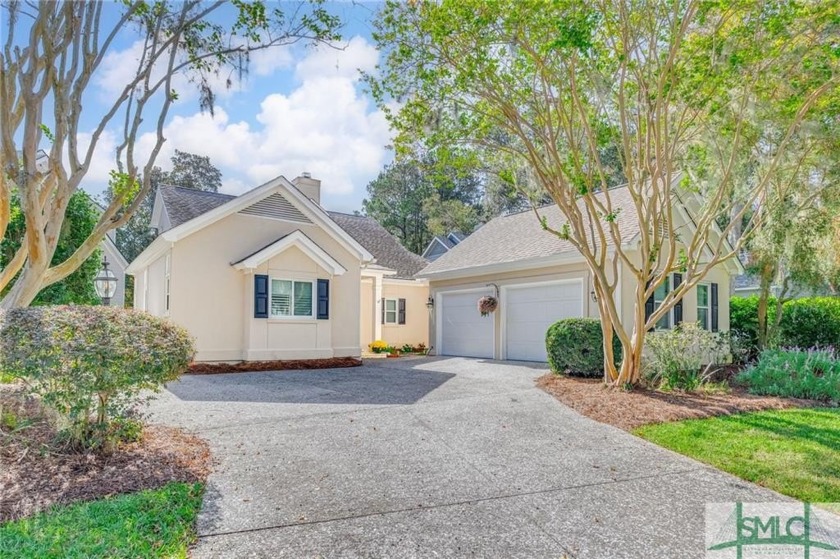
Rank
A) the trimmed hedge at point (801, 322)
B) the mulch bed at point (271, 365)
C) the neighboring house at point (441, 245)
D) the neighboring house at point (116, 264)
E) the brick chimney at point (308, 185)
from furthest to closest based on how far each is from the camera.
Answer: the neighboring house at point (441, 245)
the neighboring house at point (116, 264)
the brick chimney at point (308, 185)
the trimmed hedge at point (801, 322)
the mulch bed at point (271, 365)

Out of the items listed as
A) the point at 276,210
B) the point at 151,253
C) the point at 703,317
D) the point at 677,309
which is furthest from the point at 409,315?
the point at 703,317

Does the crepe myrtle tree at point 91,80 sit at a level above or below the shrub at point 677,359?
above

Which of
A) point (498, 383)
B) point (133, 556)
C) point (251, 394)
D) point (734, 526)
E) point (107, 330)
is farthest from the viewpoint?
point (498, 383)

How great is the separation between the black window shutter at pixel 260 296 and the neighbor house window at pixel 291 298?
0.87 ft

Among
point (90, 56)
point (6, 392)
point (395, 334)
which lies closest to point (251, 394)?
point (6, 392)

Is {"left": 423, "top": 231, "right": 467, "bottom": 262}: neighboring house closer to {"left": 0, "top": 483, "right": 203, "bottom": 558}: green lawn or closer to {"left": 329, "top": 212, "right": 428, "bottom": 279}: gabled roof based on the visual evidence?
{"left": 329, "top": 212, "right": 428, "bottom": 279}: gabled roof

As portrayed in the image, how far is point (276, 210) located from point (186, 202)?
2.81 meters

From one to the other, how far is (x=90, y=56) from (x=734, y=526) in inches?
352

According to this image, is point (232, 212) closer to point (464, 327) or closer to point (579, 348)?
point (464, 327)

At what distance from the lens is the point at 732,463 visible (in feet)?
16.8

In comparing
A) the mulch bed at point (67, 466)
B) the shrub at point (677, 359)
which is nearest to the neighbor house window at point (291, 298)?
the mulch bed at point (67, 466)

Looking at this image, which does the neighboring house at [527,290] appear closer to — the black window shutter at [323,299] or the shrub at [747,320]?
the shrub at [747,320]

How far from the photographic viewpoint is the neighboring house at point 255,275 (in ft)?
42.0

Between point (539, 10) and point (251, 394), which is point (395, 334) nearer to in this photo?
point (251, 394)
